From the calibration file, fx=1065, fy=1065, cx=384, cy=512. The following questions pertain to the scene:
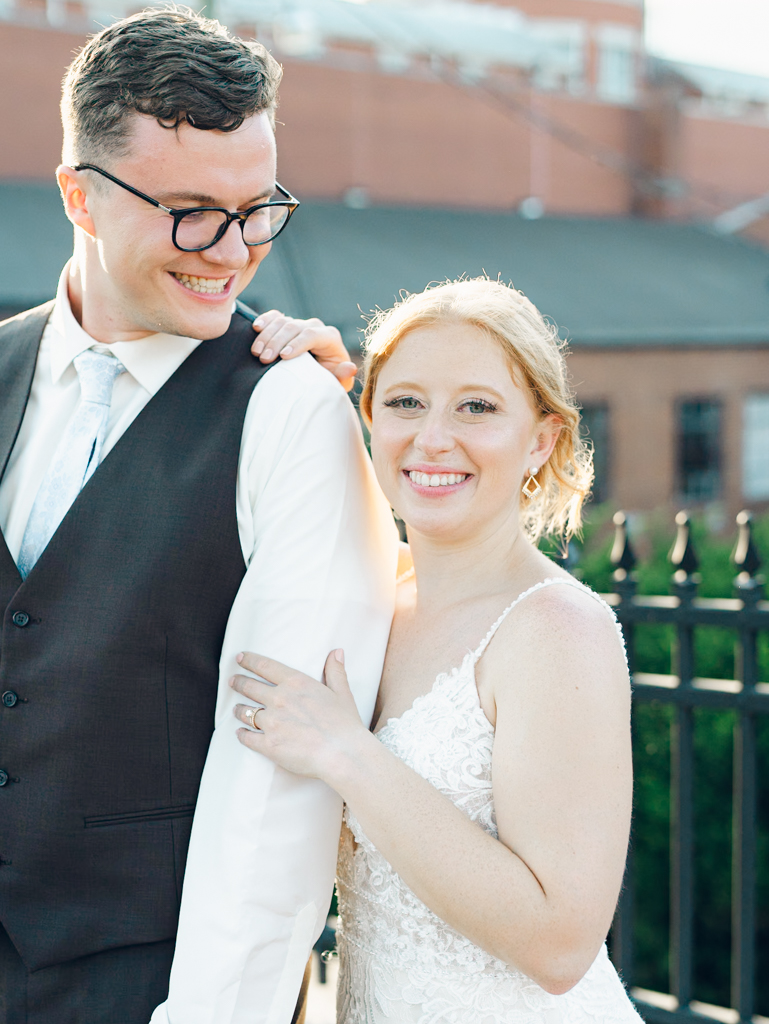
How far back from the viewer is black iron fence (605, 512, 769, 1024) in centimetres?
283

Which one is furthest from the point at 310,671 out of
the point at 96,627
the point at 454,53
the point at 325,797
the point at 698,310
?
the point at 454,53

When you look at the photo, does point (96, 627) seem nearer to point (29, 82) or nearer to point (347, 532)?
point (347, 532)

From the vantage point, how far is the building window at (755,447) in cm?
1819

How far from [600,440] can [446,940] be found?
48.9ft

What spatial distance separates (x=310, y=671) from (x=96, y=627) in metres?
0.32

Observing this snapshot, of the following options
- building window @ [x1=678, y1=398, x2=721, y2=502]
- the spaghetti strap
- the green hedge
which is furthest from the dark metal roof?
the spaghetti strap

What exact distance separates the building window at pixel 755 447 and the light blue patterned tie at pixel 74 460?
17.5 meters

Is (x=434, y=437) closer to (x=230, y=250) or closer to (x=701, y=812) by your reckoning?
(x=230, y=250)

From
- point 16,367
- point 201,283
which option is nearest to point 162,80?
point 201,283

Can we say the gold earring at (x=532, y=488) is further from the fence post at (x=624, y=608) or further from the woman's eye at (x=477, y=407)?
the fence post at (x=624, y=608)

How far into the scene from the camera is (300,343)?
1.78 metres

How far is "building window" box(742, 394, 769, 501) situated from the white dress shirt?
1739 cm

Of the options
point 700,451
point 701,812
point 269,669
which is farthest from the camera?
point 700,451

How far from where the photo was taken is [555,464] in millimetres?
1882
